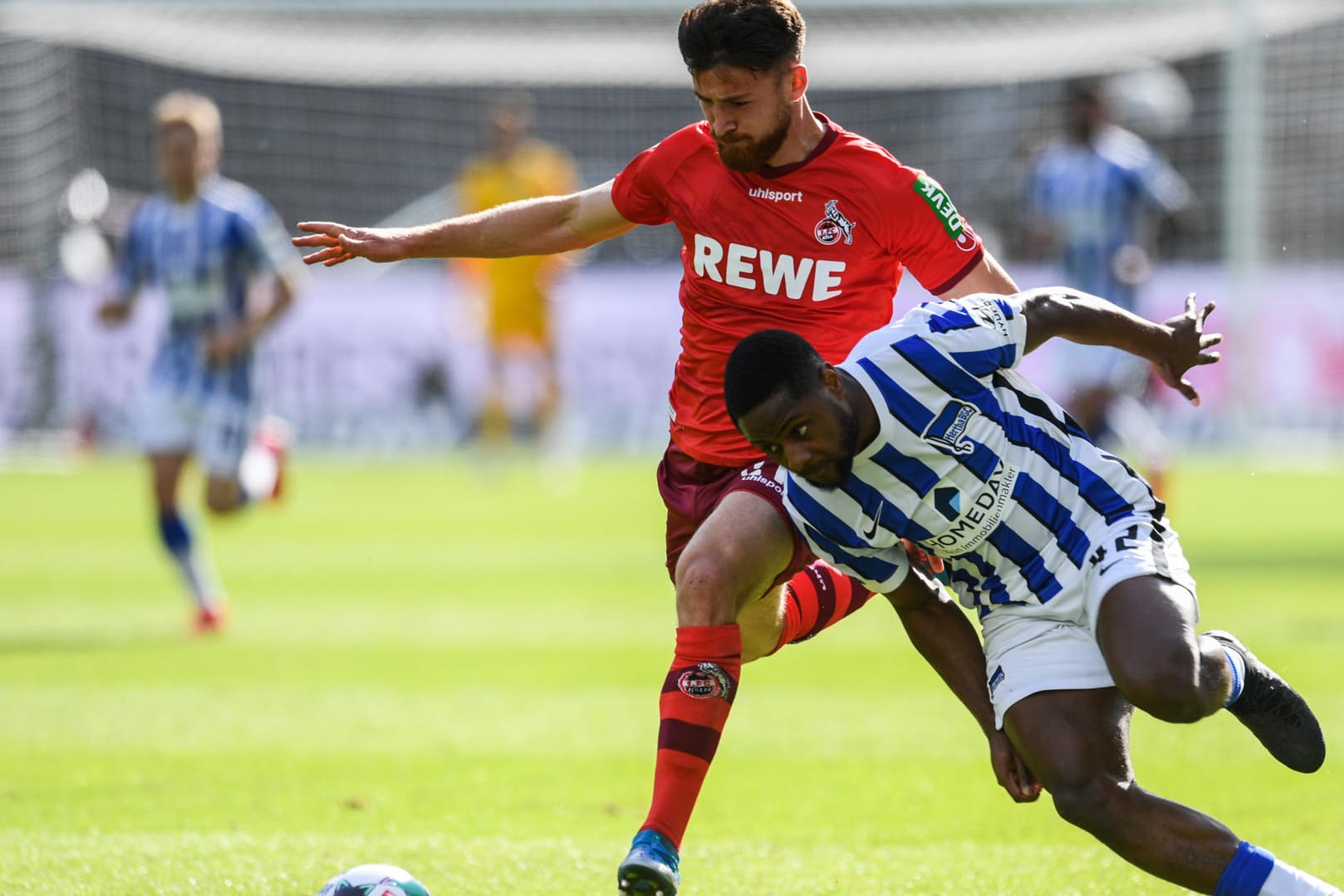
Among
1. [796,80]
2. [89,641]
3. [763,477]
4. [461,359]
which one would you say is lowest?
[461,359]

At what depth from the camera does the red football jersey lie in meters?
5.02

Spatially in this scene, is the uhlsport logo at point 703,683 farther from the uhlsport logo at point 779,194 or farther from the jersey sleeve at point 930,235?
the uhlsport logo at point 779,194

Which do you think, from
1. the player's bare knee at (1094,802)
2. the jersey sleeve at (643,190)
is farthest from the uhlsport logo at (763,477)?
the player's bare knee at (1094,802)

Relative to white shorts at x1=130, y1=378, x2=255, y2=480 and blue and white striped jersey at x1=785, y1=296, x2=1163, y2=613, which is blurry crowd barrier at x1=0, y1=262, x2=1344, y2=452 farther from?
blue and white striped jersey at x1=785, y1=296, x2=1163, y2=613

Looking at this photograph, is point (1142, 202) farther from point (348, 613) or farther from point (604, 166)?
point (604, 166)

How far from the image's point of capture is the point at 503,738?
7.30m

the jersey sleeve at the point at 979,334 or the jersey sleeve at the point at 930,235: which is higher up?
the jersey sleeve at the point at 930,235

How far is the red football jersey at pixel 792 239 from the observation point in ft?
16.5

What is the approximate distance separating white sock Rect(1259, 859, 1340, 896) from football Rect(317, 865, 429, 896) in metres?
1.98

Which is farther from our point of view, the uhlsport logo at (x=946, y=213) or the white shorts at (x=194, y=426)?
the white shorts at (x=194, y=426)

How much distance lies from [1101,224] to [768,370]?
31.9 ft

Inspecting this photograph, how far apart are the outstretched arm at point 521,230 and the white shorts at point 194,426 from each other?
5.67m

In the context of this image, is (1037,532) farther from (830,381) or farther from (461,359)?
(461,359)

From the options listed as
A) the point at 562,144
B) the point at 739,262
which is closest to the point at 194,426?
the point at 739,262
